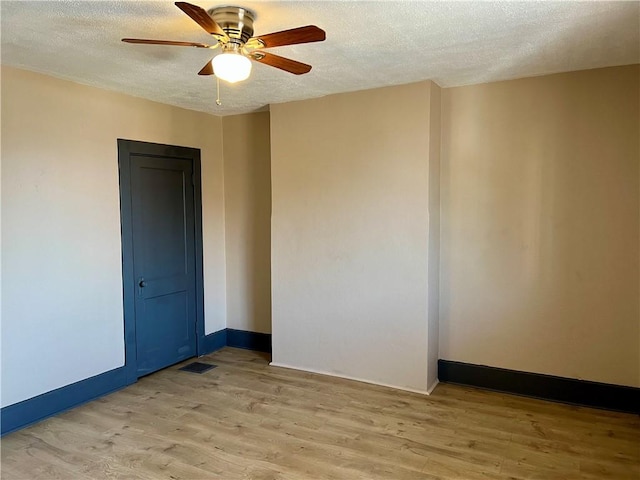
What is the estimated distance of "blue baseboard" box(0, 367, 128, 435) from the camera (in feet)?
10.6

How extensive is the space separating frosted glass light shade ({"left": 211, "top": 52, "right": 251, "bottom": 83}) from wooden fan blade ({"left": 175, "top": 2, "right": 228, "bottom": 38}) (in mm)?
119

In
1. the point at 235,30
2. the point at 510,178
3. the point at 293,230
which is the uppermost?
the point at 235,30

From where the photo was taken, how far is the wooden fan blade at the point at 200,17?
6.10 feet

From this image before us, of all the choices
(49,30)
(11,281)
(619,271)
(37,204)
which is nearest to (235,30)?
(49,30)

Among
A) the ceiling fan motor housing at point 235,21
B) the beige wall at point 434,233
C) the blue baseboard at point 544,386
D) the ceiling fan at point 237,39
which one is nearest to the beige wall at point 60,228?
the ceiling fan at point 237,39

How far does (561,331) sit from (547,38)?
2.15 m

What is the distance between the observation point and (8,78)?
318cm

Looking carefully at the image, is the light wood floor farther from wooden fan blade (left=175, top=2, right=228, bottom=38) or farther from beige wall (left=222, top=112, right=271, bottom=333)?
wooden fan blade (left=175, top=2, right=228, bottom=38)

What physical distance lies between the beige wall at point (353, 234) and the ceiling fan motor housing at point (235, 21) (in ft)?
5.61

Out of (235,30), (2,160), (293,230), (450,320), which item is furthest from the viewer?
(293,230)

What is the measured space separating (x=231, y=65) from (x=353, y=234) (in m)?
2.10

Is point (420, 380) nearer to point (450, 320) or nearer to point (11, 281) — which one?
point (450, 320)

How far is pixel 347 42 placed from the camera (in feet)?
9.09

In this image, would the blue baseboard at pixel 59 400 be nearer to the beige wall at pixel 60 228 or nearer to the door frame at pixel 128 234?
the beige wall at pixel 60 228
